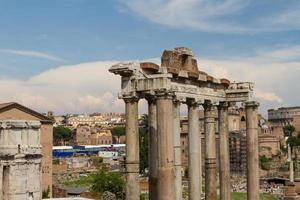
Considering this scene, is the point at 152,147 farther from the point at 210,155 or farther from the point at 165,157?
the point at 210,155

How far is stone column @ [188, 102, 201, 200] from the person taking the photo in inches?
679

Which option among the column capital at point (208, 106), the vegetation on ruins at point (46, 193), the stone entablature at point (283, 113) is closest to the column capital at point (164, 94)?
the column capital at point (208, 106)

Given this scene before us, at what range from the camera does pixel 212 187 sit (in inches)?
717

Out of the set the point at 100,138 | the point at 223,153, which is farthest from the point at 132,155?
the point at 100,138

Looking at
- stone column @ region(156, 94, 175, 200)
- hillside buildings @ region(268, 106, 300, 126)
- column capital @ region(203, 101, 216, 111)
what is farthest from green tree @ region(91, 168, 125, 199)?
hillside buildings @ region(268, 106, 300, 126)

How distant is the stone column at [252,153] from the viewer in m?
18.3

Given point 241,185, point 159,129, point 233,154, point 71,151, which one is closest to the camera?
point 159,129

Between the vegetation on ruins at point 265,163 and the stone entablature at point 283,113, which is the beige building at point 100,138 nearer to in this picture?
the vegetation on ruins at point 265,163

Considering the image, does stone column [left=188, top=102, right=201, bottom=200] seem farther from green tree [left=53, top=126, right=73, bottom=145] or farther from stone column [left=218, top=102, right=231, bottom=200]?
green tree [left=53, top=126, right=73, bottom=145]

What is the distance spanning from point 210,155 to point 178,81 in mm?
3099

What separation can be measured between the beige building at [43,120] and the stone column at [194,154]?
1064 inches

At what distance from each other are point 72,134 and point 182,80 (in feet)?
408

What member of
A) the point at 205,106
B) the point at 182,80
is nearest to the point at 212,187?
the point at 205,106

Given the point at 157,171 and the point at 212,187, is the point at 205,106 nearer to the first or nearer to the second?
the point at 212,187
